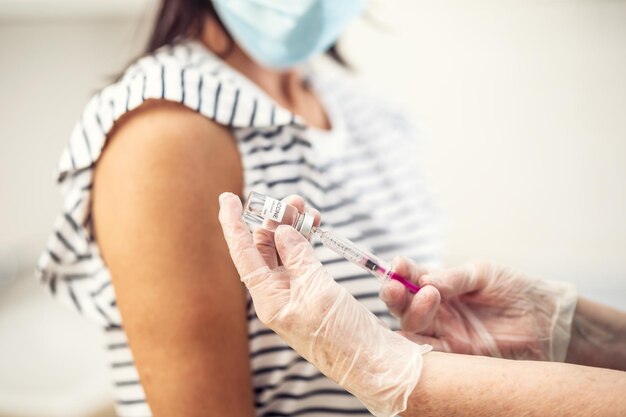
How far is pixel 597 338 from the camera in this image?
0.80 m

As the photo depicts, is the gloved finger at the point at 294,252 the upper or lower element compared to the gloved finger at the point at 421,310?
upper

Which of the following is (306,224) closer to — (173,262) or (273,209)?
(273,209)

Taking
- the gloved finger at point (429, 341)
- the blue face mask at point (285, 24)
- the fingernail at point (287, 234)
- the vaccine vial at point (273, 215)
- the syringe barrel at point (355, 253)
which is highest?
the blue face mask at point (285, 24)

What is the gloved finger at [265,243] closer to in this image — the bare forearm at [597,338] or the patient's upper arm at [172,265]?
the patient's upper arm at [172,265]

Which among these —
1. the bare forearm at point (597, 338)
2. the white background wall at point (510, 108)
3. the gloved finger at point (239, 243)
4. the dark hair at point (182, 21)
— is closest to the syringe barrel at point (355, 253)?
the gloved finger at point (239, 243)

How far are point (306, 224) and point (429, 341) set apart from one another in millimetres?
244

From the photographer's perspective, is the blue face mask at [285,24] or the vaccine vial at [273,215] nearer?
the vaccine vial at [273,215]

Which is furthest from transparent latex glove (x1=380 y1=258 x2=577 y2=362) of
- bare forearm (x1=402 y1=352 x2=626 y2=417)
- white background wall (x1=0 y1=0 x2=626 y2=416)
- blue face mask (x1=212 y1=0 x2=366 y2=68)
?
white background wall (x1=0 y1=0 x2=626 y2=416)

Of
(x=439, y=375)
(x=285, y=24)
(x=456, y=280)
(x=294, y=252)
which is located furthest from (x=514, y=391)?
(x=285, y=24)

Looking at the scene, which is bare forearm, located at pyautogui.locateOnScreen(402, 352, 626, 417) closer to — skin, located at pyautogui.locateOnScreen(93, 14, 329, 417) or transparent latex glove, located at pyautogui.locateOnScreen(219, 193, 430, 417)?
transparent latex glove, located at pyautogui.locateOnScreen(219, 193, 430, 417)

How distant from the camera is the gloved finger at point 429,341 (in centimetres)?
72

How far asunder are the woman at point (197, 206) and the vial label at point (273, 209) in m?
0.15

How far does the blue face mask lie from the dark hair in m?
0.06

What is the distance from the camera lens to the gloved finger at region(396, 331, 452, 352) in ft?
2.36
